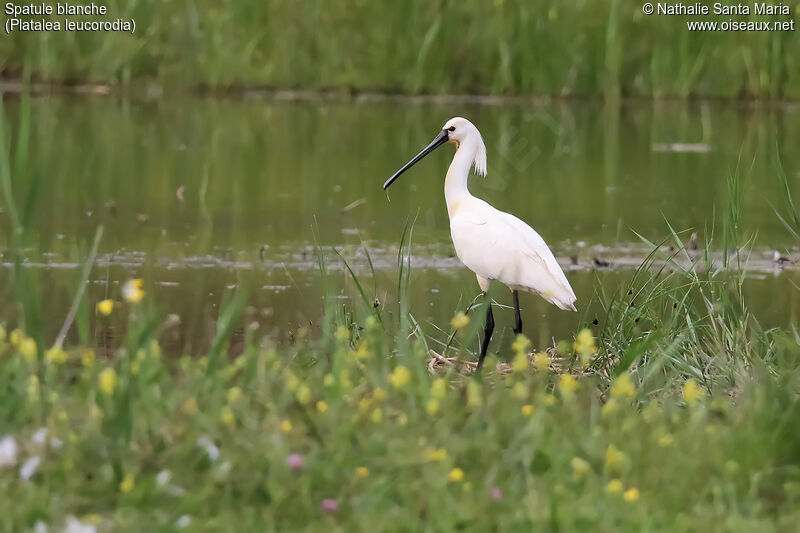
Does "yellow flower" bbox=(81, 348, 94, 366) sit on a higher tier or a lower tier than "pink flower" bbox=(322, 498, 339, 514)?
higher

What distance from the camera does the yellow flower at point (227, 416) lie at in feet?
14.2

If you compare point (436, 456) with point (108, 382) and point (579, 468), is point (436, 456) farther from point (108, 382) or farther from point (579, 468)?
point (108, 382)

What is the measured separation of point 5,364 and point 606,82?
1242 cm

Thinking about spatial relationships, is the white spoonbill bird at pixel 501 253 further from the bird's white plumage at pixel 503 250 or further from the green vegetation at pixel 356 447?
the green vegetation at pixel 356 447

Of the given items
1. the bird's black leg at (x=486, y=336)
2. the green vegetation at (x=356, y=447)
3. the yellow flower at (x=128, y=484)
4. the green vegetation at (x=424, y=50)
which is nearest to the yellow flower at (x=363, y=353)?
the green vegetation at (x=356, y=447)

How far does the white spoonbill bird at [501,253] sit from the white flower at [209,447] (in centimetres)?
238

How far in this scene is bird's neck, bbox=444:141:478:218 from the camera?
769 cm

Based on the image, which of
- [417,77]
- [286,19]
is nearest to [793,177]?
[417,77]

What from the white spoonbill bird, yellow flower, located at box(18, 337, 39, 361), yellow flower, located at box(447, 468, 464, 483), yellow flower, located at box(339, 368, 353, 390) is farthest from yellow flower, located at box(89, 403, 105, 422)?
the white spoonbill bird

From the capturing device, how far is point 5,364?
16.2ft

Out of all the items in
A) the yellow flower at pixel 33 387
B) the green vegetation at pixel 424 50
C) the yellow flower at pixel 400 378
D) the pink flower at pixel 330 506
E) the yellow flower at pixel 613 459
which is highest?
the green vegetation at pixel 424 50

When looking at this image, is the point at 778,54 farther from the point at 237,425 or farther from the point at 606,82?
the point at 237,425

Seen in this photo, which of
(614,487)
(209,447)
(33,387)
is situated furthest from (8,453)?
(614,487)

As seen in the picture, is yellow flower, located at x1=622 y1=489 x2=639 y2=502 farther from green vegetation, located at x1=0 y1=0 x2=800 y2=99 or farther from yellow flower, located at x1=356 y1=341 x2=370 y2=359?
green vegetation, located at x1=0 y1=0 x2=800 y2=99
